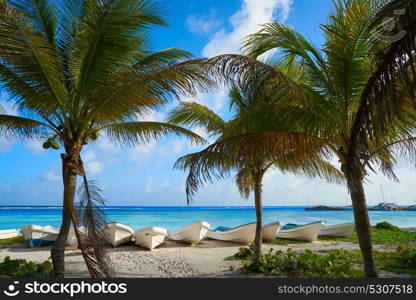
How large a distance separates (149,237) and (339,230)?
9.04 meters

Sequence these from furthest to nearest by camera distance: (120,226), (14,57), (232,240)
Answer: (232,240)
(120,226)
(14,57)

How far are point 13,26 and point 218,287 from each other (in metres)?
4.23

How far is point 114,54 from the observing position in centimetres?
495

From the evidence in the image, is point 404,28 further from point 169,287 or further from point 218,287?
point 169,287

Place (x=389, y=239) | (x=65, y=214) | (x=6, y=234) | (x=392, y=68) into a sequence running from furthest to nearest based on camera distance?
(x=6, y=234) < (x=389, y=239) < (x=65, y=214) < (x=392, y=68)

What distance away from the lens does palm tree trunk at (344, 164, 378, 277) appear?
4625 mm

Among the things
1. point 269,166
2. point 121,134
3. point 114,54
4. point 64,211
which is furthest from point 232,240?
point 114,54

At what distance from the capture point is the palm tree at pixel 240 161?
5.07 metres

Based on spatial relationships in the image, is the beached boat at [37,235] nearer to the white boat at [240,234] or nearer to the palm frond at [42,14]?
the white boat at [240,234]

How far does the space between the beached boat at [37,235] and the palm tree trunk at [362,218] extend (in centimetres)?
1105

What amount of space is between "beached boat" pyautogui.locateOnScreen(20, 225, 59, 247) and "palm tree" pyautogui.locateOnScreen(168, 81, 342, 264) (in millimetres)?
7131

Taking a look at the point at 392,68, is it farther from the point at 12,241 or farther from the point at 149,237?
the point at 12,241

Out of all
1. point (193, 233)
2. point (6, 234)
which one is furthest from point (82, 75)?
point (6, 234)

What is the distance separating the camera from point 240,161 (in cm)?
Answer: 545
